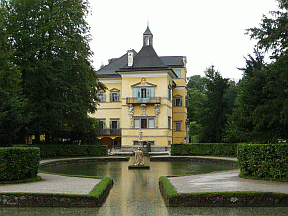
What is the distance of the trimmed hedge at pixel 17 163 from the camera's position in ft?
40.1

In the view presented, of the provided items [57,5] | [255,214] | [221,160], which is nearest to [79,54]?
[57,5]

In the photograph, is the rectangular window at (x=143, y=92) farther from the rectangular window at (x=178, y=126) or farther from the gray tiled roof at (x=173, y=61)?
the gray tiled roof at (x=173, y=61)

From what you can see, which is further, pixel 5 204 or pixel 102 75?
pixel 102 75

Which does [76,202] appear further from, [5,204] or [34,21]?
[34,21]

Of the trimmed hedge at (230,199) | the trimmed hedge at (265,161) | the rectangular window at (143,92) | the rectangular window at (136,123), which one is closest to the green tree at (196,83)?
the rectangular window at (143,92)

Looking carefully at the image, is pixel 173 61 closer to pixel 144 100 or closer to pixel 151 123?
pixel 144 100

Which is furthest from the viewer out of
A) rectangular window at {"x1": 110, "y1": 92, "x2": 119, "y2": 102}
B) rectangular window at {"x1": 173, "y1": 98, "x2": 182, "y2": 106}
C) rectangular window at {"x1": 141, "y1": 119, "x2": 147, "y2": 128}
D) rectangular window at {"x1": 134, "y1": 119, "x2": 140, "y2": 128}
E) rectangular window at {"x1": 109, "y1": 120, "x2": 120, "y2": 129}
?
rectangular window at {"x1": 173, "y1": 98, "x2": 182, "y2": 106}

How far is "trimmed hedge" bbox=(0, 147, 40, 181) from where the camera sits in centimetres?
1221

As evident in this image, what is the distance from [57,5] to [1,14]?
179 inches

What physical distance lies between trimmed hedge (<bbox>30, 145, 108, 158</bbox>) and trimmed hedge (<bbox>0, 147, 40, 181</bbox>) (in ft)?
52.2

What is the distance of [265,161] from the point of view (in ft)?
43.1

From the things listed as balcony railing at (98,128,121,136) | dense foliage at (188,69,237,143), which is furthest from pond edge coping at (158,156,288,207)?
balcony railing at (98,128,121,136)

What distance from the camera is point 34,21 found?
27.7 metres

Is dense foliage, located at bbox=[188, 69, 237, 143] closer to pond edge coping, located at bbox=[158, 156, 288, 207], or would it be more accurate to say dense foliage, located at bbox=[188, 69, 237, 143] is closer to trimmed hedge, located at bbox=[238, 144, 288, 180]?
trimmed hedge, located at bbox=[238, 144, 288, 180]
